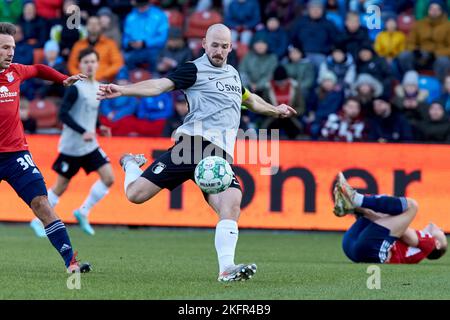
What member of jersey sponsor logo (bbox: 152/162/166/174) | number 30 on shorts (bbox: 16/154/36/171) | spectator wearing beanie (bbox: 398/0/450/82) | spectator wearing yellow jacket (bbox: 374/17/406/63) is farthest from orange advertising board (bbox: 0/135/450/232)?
Answer: number 30 on shorts (bbox: 16/154/36/171)

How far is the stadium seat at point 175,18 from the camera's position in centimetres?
2328

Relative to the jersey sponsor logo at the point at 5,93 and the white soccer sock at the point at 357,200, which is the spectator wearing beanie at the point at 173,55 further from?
the jersey sponsor logo at the point at 5,93

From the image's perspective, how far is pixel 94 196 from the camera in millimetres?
17172

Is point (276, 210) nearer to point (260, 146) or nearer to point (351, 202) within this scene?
point (260, 146)

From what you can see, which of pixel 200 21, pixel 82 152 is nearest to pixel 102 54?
pixel 200 21

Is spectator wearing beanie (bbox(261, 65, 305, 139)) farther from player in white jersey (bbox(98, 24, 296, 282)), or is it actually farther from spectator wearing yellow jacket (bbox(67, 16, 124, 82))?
player in white jersey (bbox(98, 24, 296, 282))

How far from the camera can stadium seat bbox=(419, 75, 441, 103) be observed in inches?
834

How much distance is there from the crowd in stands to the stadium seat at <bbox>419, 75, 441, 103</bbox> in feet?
0.09

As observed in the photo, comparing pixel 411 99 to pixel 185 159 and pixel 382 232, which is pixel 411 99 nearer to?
pixel 382 232

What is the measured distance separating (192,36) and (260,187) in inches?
230

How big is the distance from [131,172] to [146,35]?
11.7 meters

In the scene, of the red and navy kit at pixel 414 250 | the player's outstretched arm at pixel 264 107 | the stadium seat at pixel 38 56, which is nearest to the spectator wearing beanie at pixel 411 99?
the red and navy kit at pixel 414 250

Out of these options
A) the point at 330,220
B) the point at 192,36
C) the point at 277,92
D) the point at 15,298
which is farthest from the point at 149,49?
the point at 15,298

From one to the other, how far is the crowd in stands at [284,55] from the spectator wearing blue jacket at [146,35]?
21 mm
